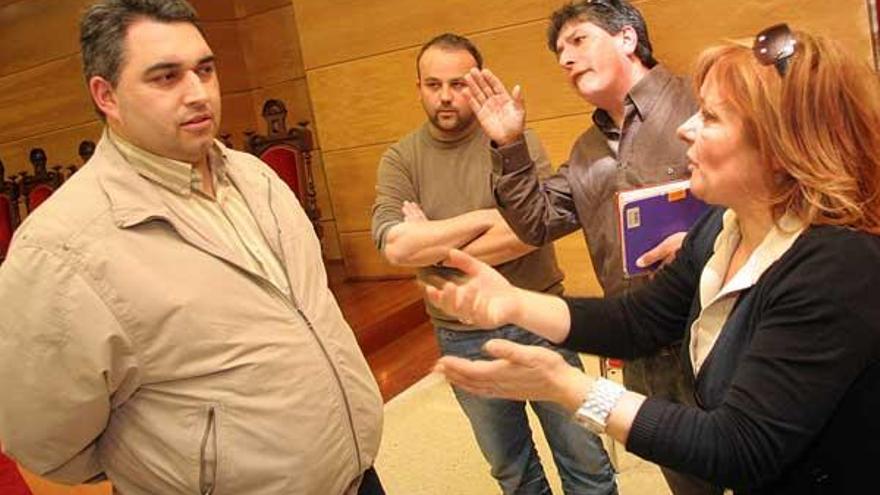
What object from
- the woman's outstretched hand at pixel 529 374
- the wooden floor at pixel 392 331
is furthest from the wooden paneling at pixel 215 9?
the woman's outstretched hand at pixel 529 374

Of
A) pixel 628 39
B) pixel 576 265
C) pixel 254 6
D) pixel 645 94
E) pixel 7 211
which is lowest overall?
pixel 576 265

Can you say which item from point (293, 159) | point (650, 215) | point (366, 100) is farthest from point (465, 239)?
point (293, 159)

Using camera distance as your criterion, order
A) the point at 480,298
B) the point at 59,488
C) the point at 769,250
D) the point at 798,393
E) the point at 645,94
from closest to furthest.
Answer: the point at 798,393 < the point at 769,250 < the point at 480,298 < the point at 645,94 < the point at 59,488

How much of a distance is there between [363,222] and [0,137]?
3.49 meters

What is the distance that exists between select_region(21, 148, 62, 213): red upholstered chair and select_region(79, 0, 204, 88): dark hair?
13.5ft

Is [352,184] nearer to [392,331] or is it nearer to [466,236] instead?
[392,331]

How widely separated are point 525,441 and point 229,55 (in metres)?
4.46

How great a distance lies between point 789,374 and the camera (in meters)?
0.91

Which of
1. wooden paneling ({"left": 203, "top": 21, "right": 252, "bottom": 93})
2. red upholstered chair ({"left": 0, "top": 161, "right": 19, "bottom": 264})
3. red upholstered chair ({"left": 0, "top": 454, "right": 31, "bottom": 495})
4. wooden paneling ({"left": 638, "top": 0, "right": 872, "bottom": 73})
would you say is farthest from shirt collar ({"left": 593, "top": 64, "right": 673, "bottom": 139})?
red upholstered chair ({"left": 0, "top": 161, "right": 19, "bottom": 264})

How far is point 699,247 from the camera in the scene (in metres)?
1.28

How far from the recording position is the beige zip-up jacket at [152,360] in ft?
3.93

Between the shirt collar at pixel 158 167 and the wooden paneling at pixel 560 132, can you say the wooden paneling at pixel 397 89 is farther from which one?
the shirt collar at pixel 158 167

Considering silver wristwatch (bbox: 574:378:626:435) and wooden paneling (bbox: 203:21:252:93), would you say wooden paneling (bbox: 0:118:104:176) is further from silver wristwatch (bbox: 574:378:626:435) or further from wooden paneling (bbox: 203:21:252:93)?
silver wristwatch (bbox: 574:378:626:435)

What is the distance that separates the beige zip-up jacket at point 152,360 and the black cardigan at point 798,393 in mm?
645
